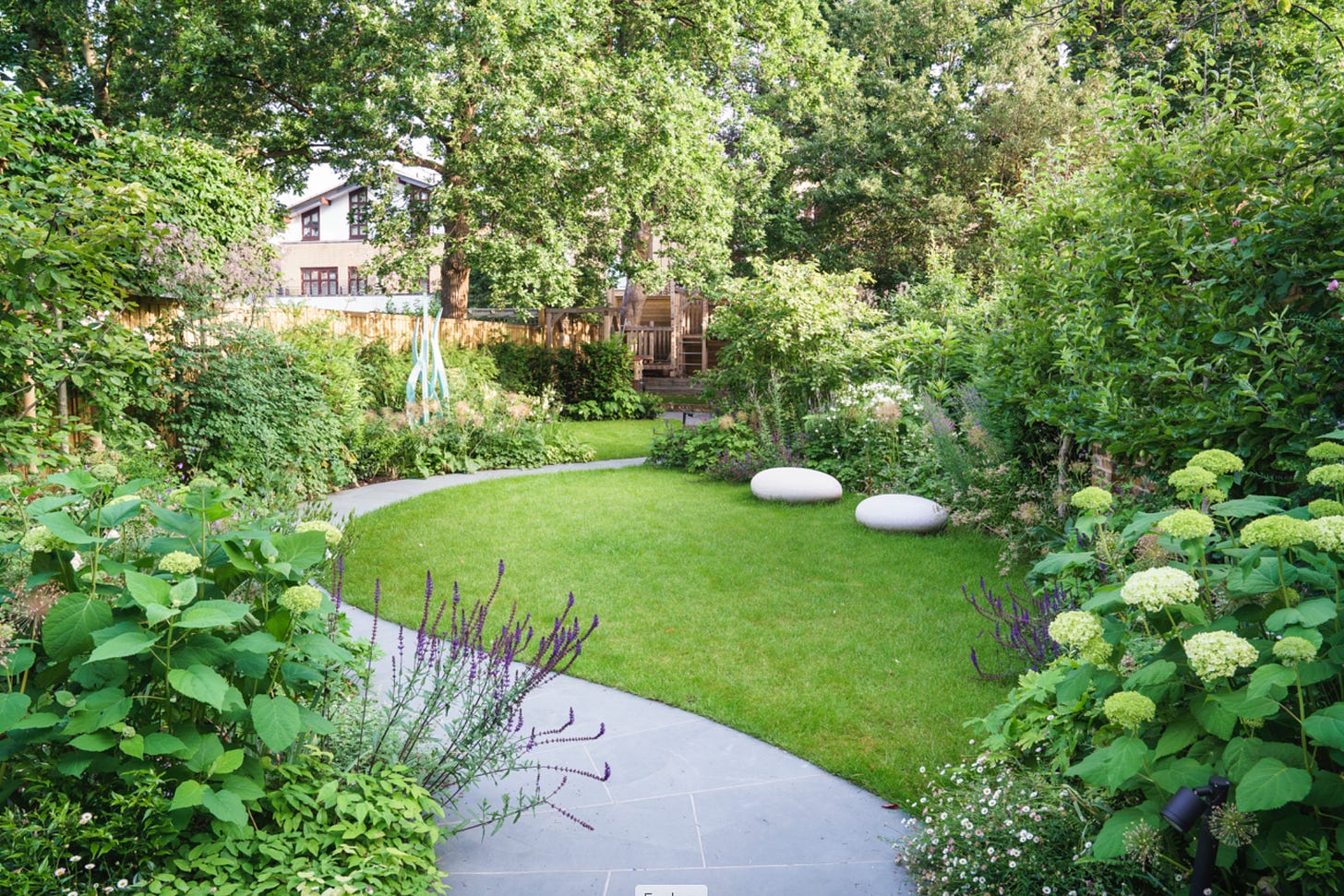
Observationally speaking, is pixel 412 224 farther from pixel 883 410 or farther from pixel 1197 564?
pixel 1197 564

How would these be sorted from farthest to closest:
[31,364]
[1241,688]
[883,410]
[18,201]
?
1. [883,410]
2. [31,364]
3. [18,201]
4. [1241,688]

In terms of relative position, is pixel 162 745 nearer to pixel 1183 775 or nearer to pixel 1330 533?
pixel 1183 775

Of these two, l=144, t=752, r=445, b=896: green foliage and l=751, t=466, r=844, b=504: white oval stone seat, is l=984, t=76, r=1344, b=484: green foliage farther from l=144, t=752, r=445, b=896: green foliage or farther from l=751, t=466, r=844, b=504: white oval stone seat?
l=751, t=466, r=844, b=504: white oval stone seat

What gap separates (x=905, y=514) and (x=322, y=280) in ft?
106

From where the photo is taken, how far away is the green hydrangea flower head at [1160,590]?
6.28 ft

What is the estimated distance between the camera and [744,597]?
567 centimetres

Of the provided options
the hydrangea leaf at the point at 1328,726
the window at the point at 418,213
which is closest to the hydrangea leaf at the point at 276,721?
the hydrangea leaf at the point at 1328,726

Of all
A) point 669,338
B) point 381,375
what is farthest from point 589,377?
point 669,338

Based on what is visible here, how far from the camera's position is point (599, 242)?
15672 mm

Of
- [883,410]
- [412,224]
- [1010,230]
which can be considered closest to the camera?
[1010,230]

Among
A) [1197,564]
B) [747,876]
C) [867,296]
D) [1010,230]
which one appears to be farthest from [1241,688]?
[867,296]

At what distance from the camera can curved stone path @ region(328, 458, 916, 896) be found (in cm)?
262

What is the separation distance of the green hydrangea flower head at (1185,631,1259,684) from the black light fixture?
0.71ft

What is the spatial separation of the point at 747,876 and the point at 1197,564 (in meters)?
1.59
